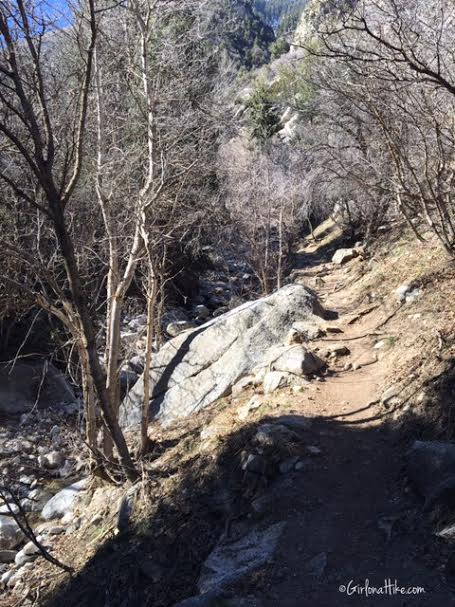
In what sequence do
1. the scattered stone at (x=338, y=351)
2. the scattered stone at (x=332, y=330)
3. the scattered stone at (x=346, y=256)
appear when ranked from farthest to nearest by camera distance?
1. the scattered stone at (x=346, y=256)
2. the scattered stone at (x=332, y=330)
3. the scattered stone at (x=338, y=351)

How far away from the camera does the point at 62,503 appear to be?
681 centimetres

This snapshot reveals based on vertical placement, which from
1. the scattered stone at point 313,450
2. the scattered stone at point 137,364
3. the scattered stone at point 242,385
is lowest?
the scattered stone at point 313,450

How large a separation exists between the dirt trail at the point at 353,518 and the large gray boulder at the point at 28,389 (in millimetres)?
5488

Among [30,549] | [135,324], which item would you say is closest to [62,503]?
[30,549]

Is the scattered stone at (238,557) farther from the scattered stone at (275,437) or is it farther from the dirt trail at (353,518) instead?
the scattered stone at (275,437)

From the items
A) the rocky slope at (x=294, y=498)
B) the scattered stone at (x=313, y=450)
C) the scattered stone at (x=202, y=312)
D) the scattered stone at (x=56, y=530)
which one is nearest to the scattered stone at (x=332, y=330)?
the rocky slope at (x=294, y=498)

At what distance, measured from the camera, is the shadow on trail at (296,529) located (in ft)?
10.9

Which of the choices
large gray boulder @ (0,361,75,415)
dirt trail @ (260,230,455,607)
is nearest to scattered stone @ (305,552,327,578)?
dirt trail @ (260,230,455,607)

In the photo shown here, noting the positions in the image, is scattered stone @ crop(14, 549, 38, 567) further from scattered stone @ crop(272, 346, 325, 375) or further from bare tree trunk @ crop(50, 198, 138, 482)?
scattered stone @ crop(272, 346, 325, 375)

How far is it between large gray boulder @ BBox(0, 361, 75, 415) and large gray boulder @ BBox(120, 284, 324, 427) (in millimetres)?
2203

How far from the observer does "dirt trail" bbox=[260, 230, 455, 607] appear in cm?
322

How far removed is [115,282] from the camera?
21.9 feet

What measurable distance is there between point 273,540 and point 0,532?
152 inches

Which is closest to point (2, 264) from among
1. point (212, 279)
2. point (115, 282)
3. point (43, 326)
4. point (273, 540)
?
point (115, 282)
